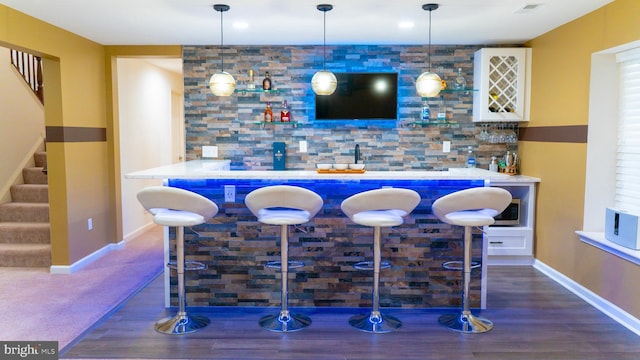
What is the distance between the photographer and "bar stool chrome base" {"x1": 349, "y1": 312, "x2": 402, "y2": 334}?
3369mm

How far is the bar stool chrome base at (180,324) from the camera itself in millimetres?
3340

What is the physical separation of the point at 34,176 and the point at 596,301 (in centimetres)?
620

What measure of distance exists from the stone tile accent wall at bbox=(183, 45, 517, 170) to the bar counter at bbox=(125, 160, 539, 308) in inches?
78.4

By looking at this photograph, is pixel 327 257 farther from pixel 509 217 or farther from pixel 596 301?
pixel 509 217

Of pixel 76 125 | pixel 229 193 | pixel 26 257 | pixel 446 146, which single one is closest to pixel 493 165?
pixel 446 146

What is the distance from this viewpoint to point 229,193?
11.9 feet

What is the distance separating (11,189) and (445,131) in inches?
207

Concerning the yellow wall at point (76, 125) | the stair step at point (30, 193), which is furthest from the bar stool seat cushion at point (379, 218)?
the stair step at point (30, 193)

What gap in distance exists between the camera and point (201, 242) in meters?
3.74

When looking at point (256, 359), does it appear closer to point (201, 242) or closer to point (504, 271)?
point (201, 242)

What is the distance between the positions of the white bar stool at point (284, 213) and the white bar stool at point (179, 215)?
323 millimetres

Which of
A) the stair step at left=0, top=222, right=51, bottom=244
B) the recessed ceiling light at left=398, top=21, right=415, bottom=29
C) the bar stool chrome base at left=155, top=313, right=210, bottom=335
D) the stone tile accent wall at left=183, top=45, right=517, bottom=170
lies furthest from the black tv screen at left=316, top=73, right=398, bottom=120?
the stair step at left=0, top=222, right=51, bottom=244

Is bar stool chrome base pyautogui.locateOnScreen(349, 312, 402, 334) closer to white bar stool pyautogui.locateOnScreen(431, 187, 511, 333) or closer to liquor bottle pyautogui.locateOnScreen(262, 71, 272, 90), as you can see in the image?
white bar stool pyautogui.locateOnScreen(431, 187, 511, 333)

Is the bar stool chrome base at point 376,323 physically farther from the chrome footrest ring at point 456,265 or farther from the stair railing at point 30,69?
the stair railing at point 30,69
